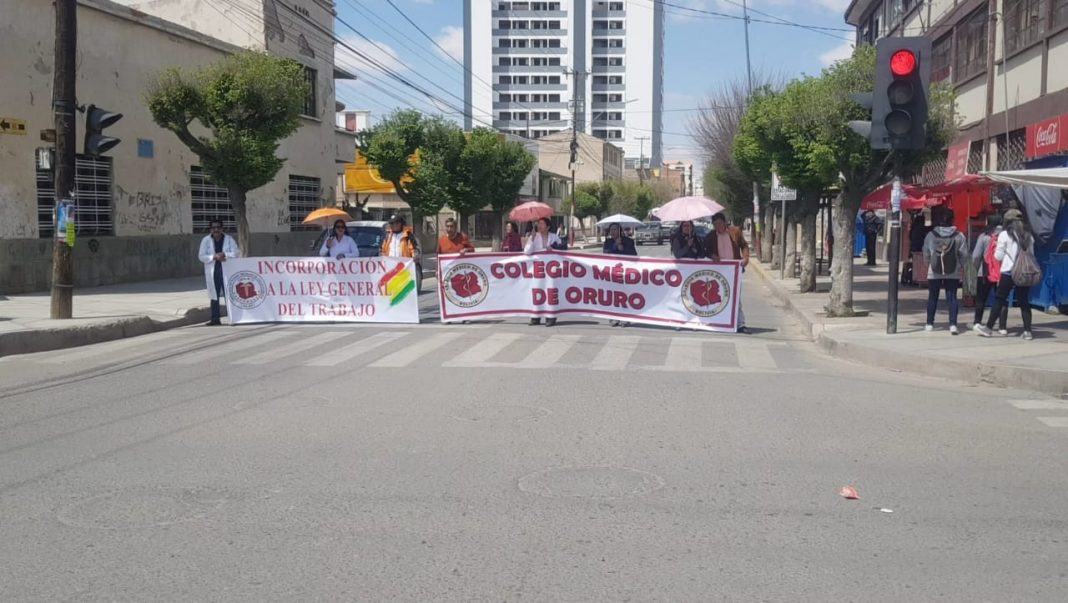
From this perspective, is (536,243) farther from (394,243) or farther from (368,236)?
(368,236)

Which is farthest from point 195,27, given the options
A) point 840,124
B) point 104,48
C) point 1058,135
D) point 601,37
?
point 601,37

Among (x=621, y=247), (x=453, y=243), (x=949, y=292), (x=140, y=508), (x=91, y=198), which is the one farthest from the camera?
(x=91, y=198)

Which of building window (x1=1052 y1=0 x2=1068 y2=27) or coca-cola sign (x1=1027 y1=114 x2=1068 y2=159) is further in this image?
building window (x1=1052 y1=0 x2=1068 y2=27)

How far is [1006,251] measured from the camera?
12133 millimetres

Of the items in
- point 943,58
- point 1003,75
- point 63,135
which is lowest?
point 63,135

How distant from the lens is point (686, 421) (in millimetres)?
8055

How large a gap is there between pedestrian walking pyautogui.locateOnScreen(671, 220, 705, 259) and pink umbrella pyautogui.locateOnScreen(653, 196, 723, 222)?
0.57 feet

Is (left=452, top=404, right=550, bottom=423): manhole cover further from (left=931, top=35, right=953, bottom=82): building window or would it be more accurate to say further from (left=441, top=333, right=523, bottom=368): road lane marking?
(left=931, top=35, right=953, bottom=82): building window

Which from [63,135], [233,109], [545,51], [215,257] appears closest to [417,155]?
[233,109]

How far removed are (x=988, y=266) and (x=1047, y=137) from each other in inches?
274

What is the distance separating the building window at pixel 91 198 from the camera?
20.8 meters

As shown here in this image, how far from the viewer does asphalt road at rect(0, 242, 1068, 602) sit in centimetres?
461

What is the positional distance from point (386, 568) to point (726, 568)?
5.57ft

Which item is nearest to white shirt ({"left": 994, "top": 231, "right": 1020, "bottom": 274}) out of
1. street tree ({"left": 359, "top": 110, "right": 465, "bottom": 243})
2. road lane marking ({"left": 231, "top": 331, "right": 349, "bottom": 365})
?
road lane marking ({"left": 231, "top": 331, "right": 349, "bottom": 365})
